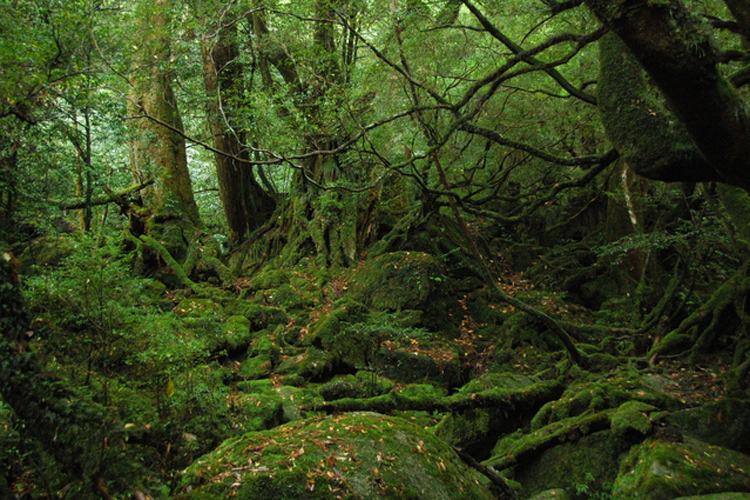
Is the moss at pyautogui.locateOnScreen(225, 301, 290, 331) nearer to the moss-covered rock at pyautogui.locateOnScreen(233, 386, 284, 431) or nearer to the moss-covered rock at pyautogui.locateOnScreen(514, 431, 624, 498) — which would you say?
the moss-covered rock at pyautogui.locateOnScreen(233, 386, 284, 431)

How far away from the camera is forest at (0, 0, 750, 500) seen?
2.57 m

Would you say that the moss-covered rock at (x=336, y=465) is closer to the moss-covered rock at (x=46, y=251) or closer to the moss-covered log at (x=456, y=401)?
the moss-covered log at (x=456, y=401)

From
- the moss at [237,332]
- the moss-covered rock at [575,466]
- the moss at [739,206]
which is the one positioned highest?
the moss at [739,206]

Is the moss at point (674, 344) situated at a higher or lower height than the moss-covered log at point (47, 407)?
lower

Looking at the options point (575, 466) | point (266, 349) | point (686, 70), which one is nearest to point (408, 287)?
point (266, 349)

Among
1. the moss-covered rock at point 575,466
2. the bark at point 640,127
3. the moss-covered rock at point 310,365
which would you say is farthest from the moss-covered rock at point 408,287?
the bark at point 640,127

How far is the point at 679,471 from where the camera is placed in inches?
134

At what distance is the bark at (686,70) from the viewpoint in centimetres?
246

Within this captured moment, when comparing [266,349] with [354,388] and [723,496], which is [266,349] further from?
[723,496]

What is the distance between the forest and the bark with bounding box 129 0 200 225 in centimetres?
8

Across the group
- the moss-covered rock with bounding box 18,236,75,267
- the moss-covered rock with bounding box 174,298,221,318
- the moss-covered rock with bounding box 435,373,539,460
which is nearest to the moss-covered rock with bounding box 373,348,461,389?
the moss-covered rock with bounding box 435,373,539,460

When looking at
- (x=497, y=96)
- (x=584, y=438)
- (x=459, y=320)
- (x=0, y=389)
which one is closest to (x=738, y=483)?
(x=584, y=438)

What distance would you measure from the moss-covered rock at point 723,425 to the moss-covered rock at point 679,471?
0.65 feet

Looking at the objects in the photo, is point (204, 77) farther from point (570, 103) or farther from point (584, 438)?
point (584, 438)
